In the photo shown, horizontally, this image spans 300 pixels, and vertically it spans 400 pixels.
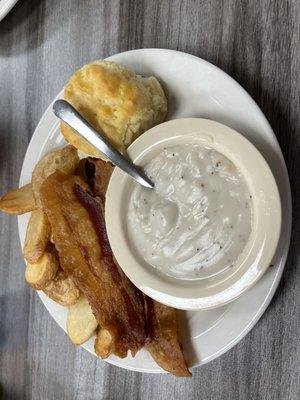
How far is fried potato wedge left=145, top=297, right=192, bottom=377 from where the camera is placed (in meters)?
1.15

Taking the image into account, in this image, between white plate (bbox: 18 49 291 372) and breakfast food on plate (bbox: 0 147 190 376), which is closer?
white plate (bbox: 18 49 291 372)

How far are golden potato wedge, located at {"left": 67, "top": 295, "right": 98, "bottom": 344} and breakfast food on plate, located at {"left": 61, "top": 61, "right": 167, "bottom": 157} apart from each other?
0.33 m

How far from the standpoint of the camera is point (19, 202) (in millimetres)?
1312

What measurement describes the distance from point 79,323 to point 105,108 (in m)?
0.46

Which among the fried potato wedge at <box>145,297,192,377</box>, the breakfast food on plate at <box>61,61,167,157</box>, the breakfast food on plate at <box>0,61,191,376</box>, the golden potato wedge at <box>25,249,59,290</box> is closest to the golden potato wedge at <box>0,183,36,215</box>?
the breakfast food on plate at <box>0,61,191,376</box>

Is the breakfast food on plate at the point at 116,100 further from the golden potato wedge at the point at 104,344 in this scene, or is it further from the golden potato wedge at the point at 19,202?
the golden potato wedge at the point at 104,344

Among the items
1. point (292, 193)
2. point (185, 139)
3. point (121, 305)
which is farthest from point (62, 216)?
point (292, 193)

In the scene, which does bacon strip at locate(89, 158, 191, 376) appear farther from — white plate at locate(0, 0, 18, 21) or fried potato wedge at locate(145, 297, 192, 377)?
white plate at locate(0, 0, 18, 21)

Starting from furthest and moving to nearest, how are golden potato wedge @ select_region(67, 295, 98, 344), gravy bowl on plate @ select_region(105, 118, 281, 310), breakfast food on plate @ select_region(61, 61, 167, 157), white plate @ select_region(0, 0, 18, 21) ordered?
white plate @ select_region(0, 0, 18, 21)
golden potato wedge @ select_region(67, 295, 98, 344)
breakfast food on plate @ select_region(61, 61, 167, 157)
gravy bowl on plate @ select_region(105, 118, 281, 310)

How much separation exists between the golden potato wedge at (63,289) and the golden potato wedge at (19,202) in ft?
0.50

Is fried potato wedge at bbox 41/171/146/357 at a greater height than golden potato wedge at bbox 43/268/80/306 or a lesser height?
greater

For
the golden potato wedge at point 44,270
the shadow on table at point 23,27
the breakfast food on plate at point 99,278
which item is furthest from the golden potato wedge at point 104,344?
the shadow on table at point 23,27

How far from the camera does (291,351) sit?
1.14m

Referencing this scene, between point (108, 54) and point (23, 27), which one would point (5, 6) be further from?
point (108, 54)
